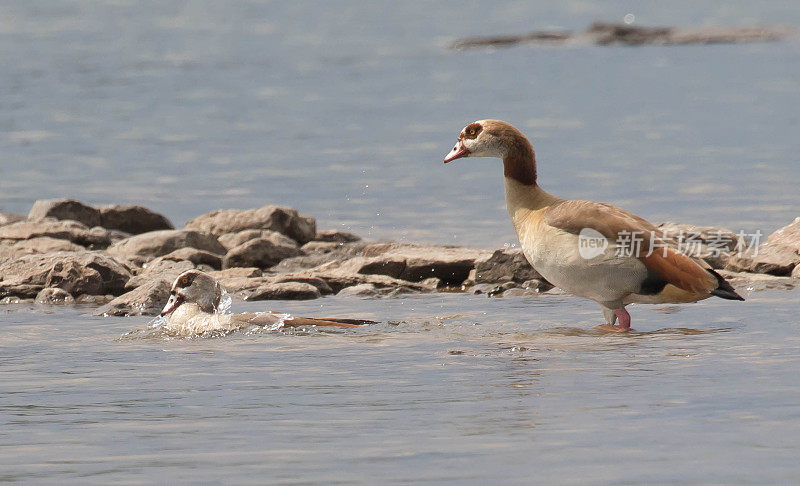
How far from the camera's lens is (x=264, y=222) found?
1642 cm

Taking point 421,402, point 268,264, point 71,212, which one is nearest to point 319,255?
point 268,264

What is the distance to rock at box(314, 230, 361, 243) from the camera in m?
16.8

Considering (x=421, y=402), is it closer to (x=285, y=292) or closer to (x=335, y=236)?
(x=285, y=292)

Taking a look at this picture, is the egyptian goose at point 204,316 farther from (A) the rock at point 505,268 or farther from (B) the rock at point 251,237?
(B) the rock at point 251,237

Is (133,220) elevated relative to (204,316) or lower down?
elevated

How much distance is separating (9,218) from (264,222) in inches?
133

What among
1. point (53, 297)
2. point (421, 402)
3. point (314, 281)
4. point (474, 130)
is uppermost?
point (474, 130)

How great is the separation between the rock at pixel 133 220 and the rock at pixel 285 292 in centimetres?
486

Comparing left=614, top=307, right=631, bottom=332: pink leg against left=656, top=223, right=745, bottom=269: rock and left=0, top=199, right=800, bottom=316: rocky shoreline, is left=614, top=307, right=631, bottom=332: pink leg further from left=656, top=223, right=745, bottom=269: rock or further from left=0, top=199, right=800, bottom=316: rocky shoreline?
left=656, top=223, right=745, bottom=269: rock

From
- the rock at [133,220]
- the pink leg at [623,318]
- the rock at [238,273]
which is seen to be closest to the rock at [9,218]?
the rock at [133,220]

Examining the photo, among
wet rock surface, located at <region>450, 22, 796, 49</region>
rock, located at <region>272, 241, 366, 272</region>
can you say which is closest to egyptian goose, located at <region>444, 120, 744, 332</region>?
rock, located at <region>272, 241, 366, 272</region>

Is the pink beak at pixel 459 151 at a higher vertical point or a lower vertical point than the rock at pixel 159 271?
higher

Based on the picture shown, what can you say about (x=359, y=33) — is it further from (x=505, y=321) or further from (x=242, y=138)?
(x=505, y=321)

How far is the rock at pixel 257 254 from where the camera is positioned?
15.0 metres
